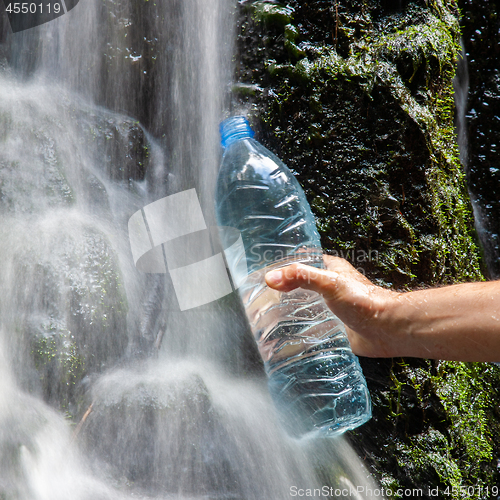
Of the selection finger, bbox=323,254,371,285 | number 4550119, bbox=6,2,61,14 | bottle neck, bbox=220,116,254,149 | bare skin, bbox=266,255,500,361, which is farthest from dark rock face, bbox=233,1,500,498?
number 4550119, bbox=6,2,61,14

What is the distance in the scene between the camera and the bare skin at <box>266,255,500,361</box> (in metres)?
1.14

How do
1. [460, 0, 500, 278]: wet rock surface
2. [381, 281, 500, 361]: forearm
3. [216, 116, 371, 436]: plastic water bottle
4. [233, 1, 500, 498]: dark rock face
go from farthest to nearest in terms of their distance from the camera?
[460, 0, 500, 278]: wet rock surface, [233, 1, 500, 498]: dark rock face, [216, 116, 371, 436]: plastic water bottle, [381, 281, 500, 361]: forearm

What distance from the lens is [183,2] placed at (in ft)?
5.53

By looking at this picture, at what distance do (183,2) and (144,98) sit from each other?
1.48 feet

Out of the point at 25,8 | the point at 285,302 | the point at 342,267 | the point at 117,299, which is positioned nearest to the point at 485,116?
the point at 342,267

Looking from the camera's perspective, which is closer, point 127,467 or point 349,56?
point 127,467

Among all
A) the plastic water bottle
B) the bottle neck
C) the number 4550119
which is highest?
the number 4550119

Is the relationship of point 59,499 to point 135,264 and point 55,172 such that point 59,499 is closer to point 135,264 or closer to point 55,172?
point 135,264

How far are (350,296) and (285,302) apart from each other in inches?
13.0

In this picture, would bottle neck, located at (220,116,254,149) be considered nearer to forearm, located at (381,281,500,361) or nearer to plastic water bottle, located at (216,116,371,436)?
plastic water bottle, located at (216,116,371,436)

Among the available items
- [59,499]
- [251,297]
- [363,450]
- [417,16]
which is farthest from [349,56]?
[59,499]

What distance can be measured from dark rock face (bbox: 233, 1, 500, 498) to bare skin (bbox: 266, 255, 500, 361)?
0.28 metres

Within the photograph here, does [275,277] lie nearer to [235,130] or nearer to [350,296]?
[350,296]

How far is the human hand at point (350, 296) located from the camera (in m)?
1.30
